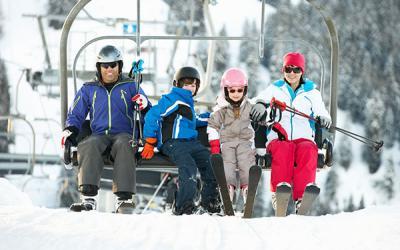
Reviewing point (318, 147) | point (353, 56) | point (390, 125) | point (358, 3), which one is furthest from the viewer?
point (358, 3)

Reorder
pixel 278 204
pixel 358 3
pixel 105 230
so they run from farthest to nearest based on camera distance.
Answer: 1. pixel 358 3
2. pixel 278 204
3. pixel 105 230

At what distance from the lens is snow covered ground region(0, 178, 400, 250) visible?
422 centimetres

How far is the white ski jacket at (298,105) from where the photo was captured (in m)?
6.27

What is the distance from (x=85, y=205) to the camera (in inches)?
229

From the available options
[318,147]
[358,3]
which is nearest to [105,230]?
[318,147]

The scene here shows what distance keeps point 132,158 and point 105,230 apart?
4.90ft

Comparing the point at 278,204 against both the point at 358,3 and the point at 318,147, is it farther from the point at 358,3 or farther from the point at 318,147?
the point at 358,3

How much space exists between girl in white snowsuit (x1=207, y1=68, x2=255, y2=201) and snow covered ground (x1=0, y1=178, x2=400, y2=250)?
91 cm

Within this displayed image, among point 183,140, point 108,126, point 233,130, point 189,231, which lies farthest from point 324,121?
point 189,231

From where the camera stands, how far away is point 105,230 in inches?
178

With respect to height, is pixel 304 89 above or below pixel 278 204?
above

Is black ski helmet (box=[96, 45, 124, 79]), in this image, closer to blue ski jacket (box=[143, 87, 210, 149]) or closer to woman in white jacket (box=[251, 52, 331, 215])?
blue ski jacket (box=[143, 87, 210, 149])

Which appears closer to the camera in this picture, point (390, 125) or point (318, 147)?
point (318, 147)

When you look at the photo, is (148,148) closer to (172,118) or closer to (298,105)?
(172,118)
